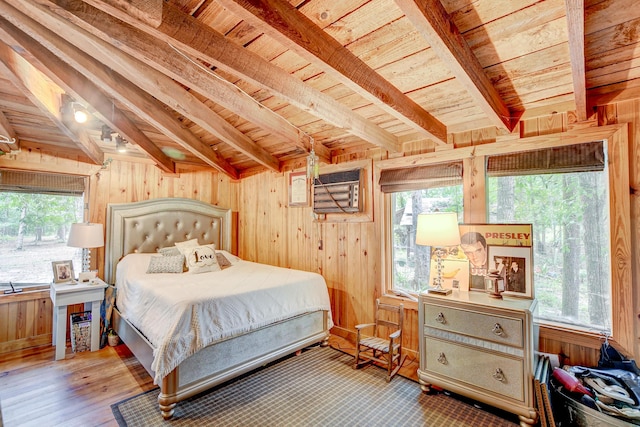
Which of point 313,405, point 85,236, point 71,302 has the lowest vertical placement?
point 313,405

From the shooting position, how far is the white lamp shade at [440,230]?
237 cm

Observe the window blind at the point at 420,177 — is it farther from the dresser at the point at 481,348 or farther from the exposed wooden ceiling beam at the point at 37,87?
the exposed wooden ceiling beam at the point at 37,87

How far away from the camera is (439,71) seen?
6.53 feet

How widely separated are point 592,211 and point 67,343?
197 inches

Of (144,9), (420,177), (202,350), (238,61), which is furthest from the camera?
(420,177)

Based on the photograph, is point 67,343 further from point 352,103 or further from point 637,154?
point 637,154

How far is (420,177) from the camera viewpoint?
9.61ft

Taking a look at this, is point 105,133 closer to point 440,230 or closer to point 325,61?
point 325,61

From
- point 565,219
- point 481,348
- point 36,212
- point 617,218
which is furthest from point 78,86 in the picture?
point 617,218

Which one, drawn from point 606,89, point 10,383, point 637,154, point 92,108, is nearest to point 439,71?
point 606,89

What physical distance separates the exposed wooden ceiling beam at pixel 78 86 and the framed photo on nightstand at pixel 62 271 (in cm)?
148

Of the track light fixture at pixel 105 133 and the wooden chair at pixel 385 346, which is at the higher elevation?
the track light fixture at pixel 105 133

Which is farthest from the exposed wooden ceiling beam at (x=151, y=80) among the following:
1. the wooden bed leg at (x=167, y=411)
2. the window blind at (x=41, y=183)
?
the wooden bed leg at (x=167, y=411)

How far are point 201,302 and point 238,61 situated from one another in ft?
5.46
